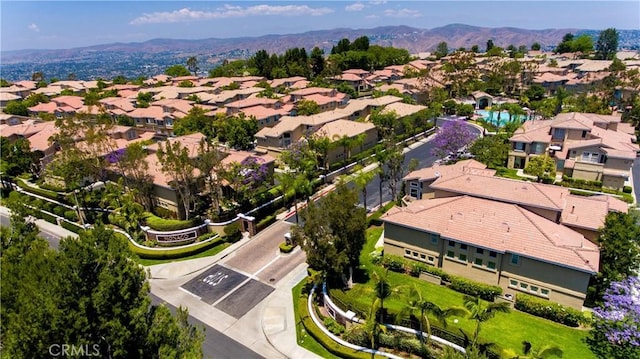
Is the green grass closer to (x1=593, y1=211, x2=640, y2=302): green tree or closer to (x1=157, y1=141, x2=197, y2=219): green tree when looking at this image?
(x1=157, y1=141, x2=197, y2=219): green tree

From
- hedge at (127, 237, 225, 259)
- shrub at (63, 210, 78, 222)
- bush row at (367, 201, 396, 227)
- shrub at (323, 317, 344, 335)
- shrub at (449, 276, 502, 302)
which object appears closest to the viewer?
shrub at (323, 317, 344, 335)

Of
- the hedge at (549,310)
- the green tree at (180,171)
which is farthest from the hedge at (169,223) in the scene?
the hedge at (549,310)

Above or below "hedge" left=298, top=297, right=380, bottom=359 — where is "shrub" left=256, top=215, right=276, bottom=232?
above

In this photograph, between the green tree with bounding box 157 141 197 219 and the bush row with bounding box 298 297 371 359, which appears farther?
the green tree with bounding box 157 141 197 219

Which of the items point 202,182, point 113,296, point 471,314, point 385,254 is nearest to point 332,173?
point 202,182

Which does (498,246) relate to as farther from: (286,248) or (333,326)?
(286,248)

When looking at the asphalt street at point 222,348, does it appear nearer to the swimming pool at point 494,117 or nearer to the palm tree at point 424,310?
the palm tree at point 424,310

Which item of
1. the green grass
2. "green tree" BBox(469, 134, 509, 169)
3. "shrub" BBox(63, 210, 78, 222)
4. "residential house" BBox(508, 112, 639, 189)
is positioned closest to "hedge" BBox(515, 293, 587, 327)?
the green grass
